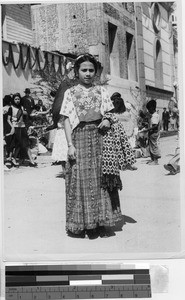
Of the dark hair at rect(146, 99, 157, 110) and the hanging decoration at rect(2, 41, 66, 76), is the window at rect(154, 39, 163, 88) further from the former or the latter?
the hanging decoration at rect(2, 41, 66, 76)

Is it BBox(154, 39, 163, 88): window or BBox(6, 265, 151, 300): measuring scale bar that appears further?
BBox(154, 39, 163, 88): window

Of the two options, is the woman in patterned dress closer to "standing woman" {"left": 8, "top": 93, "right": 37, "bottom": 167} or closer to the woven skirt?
the woven skirt

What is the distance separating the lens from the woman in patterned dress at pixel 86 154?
271 cm

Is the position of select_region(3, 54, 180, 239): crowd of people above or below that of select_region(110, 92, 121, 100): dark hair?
below

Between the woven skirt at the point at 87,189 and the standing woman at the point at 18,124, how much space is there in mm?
218

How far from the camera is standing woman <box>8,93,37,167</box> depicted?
2719 millimetres

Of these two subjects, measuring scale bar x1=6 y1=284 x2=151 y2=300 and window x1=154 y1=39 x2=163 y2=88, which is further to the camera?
window x1=154 y1=39 x2=163 y2=88

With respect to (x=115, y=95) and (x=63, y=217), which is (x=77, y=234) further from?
(x=115, y=95)

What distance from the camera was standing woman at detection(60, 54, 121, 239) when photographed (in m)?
2.71

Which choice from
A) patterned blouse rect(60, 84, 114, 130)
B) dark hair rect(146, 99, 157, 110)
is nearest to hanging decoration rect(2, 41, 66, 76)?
patterned blouse rect(60, 84, 114, 130)

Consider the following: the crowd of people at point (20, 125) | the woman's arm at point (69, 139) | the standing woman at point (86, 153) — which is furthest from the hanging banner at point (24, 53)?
the woman's arm at point (69, 139)

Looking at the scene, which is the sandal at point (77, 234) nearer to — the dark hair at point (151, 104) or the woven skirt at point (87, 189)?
the woven skirt at point (87, 189)

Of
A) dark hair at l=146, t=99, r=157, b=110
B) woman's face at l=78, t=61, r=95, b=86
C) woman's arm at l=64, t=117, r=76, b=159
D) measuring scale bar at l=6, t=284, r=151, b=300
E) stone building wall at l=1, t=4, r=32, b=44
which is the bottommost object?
measuring scale bar at l=6, t=284, r=151, b=300

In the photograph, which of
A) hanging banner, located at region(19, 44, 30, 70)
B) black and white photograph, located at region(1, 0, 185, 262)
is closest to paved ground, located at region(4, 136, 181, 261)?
black and white photograph, located at region(1, 0, 185, 262)
